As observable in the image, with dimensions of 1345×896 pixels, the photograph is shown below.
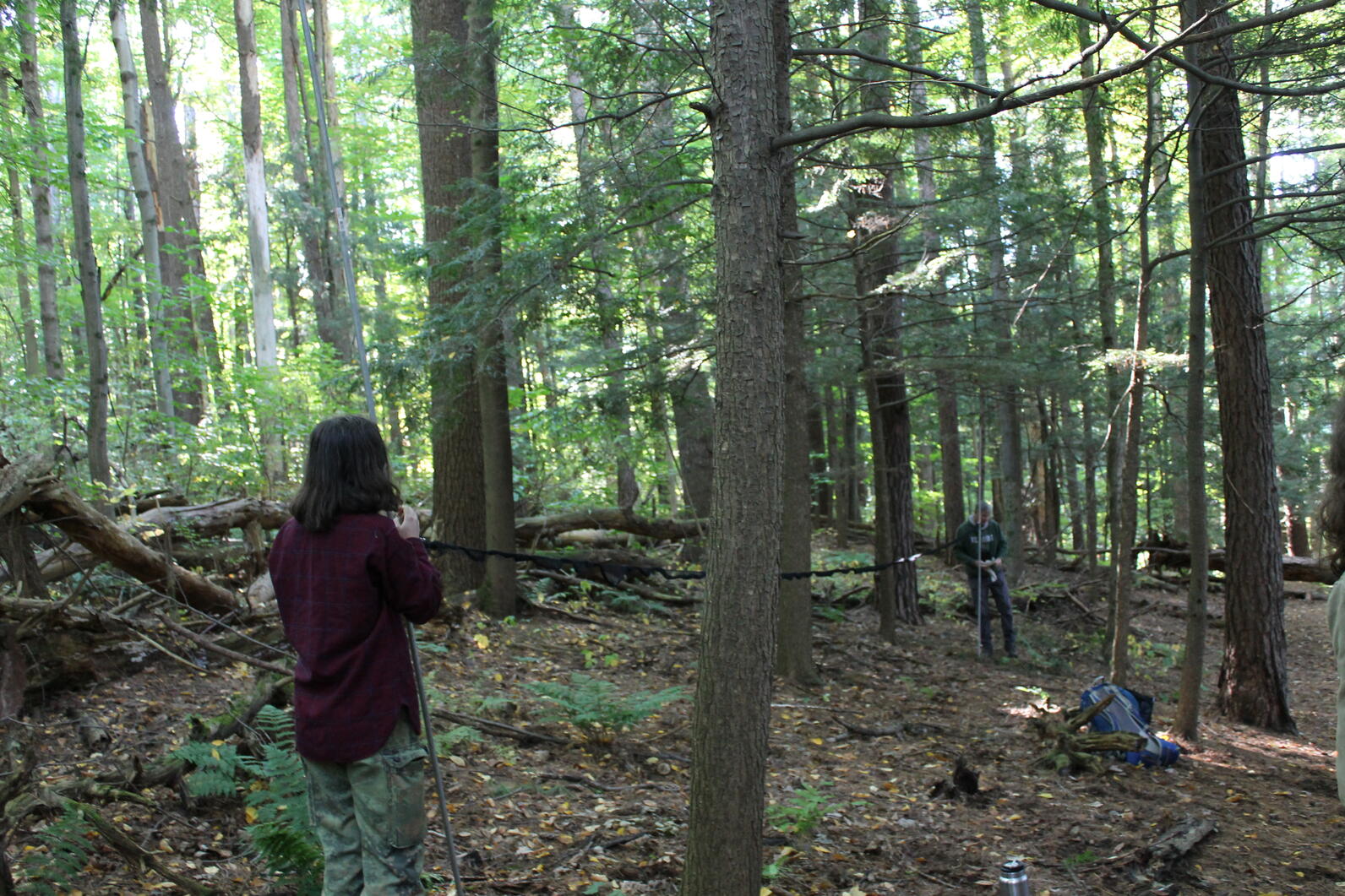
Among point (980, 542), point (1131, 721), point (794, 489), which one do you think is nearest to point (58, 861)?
point (794, 489)

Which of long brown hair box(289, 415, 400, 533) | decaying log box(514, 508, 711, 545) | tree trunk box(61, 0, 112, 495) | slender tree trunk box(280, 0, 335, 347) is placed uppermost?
slender tree trunk box(280, 0, 335, 347)

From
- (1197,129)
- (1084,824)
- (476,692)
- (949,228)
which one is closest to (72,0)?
(476,692)

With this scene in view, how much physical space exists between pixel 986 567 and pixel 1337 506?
881cm

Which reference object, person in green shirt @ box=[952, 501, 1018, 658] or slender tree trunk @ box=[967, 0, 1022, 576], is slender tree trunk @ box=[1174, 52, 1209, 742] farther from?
person in green shirt @ box=[952, 501, 1018, 658]

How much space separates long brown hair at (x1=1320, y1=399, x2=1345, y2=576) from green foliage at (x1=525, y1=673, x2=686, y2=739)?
4.52m

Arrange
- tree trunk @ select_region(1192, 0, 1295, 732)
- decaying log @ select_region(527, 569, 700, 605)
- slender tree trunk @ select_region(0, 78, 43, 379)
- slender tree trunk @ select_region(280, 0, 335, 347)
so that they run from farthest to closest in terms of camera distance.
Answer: slender tree trunk @ select_region(280, 0, 335, 347), decaying log @ select_region(527, 569, 700, 605), slender tree trunk @ select_region(0, 78, 43, 379), tree trunk @ select_region(1192, 0, 1295, 732)

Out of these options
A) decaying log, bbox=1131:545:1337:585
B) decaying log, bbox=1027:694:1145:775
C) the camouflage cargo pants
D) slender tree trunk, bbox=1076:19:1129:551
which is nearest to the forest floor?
decaying log, bbox=1027:694:1145:775

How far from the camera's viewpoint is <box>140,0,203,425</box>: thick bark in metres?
17.4

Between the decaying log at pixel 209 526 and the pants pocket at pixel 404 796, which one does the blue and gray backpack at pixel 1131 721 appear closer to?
the pants pocket at pixel 404 796

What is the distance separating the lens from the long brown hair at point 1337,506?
243 centimetres

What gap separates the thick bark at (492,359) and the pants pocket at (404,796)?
17.2ft

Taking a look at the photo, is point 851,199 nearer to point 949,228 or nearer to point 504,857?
point 949,228

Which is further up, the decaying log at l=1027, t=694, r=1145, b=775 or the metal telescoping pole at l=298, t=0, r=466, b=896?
the metal telescoping pole at l=298, t=0, r=466, b=896

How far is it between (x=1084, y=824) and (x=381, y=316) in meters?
15.0
